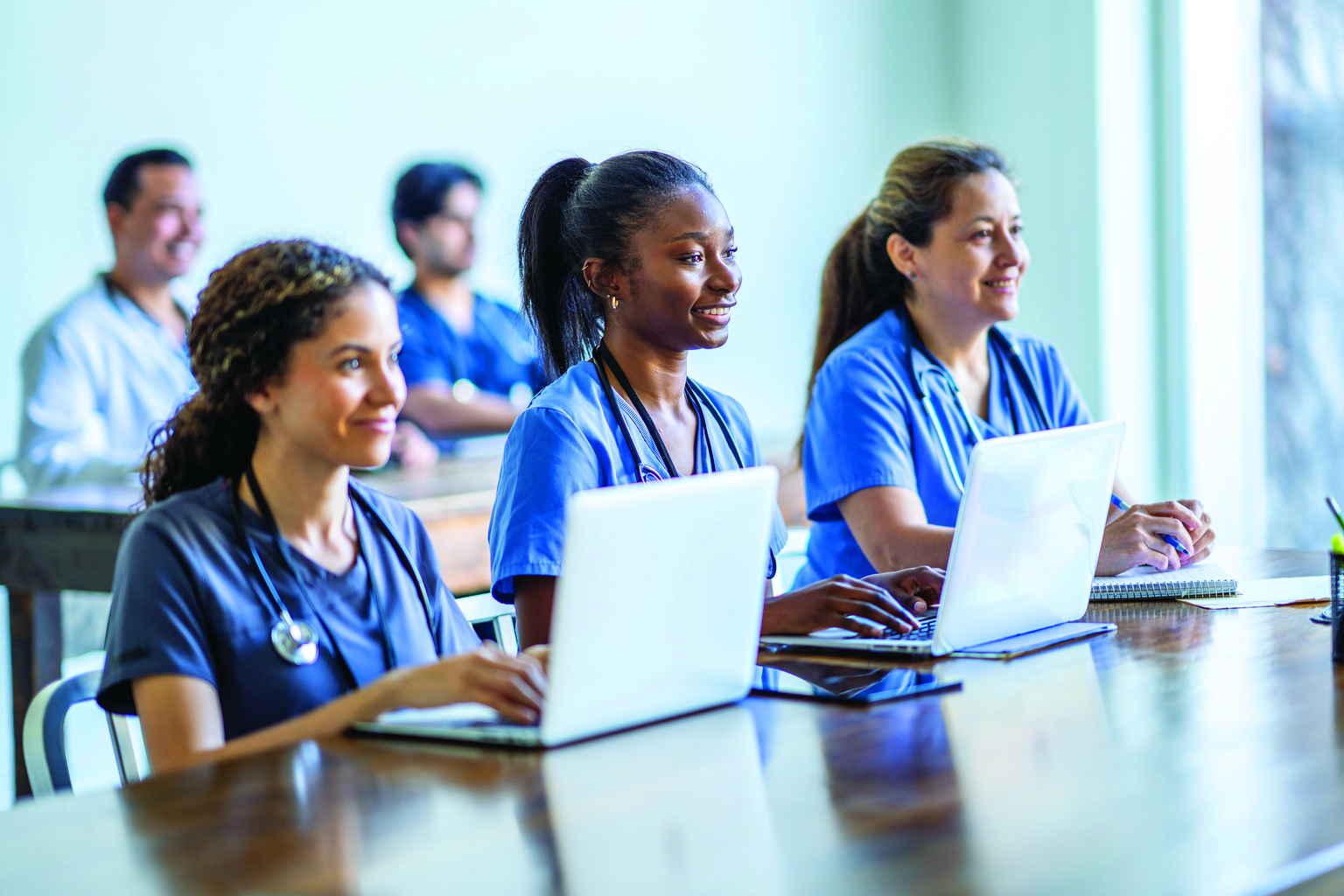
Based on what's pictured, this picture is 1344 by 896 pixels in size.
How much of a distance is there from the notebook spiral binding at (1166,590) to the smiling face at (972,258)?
24.2 inches

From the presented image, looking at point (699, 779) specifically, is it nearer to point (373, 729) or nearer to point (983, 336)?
point (373, 729)

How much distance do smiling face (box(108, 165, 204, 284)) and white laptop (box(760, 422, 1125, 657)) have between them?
2.33m

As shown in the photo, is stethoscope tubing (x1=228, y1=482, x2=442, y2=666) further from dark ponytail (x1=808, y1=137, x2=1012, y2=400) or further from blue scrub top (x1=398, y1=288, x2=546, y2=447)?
blue scrub top (x1=398, y1=288, x2=546, y2=447)

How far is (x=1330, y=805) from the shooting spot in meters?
0.90

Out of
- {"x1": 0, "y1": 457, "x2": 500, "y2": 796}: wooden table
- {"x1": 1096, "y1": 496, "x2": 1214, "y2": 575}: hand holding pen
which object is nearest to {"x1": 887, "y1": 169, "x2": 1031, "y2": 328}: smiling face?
{"x1": 1096, "y1": 496, "x2": 1214, "y2": 575}: hand holding pen

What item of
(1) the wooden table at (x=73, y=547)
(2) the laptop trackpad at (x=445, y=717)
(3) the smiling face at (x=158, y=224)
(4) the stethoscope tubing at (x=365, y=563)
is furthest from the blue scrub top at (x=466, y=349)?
(2) the laptop trackpad at (x=445, y=717)

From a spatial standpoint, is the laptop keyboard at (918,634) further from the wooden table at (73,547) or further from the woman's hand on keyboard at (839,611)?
the wooden table at (73,547)

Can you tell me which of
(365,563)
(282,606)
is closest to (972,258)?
(365,563)

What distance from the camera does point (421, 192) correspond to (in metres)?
3.72

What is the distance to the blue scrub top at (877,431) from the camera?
6.68 feet

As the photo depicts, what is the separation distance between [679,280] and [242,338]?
60cm

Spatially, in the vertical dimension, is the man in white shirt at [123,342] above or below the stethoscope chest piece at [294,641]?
above

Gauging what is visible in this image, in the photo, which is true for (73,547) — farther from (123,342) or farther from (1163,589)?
(1163,589)

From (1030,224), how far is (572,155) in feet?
9.25
